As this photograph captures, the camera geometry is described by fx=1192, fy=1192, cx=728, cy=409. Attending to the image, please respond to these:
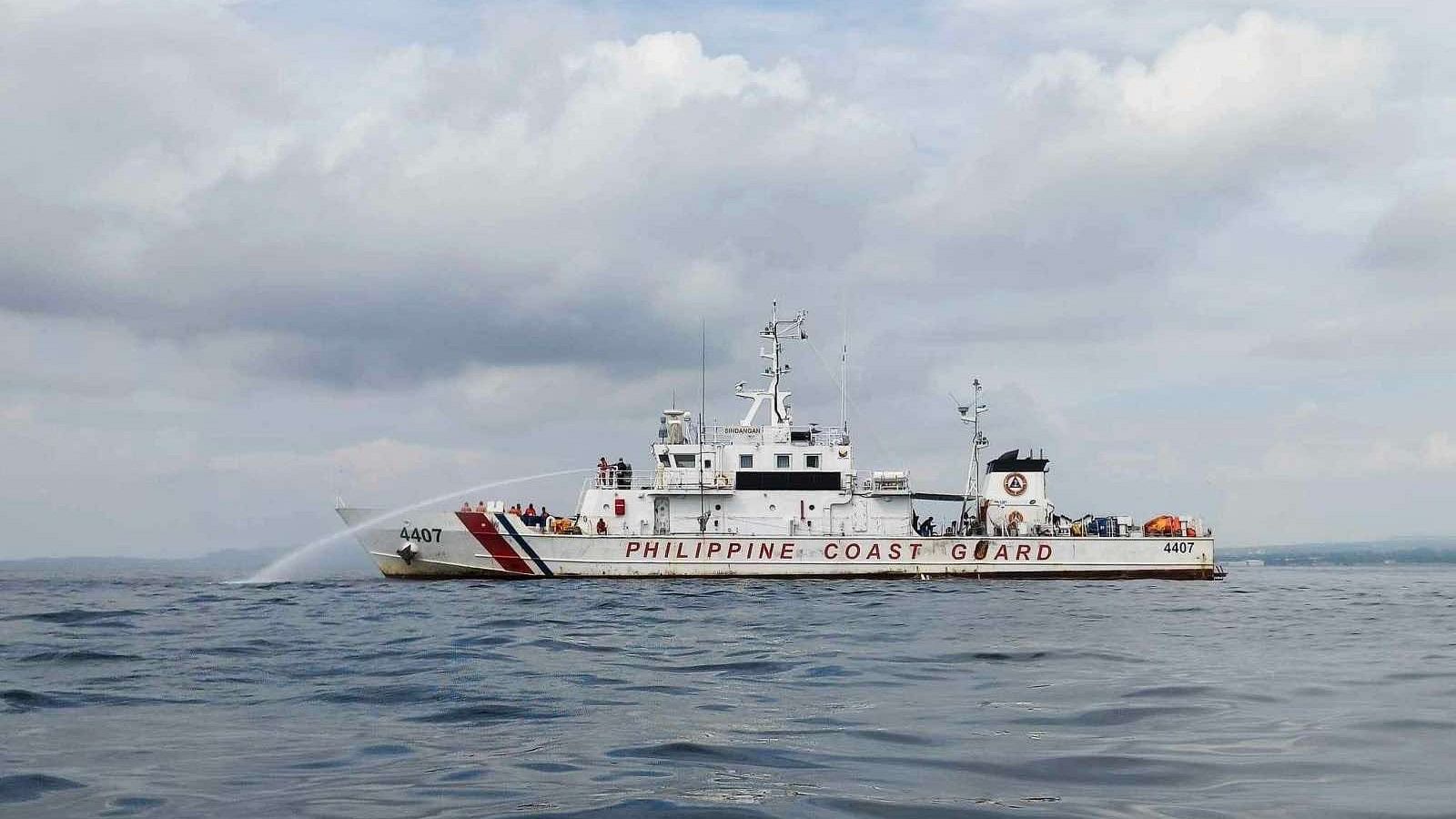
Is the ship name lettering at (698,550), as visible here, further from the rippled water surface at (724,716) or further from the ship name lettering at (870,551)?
the rippled water surface at (724,716)

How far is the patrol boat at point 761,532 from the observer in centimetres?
4256

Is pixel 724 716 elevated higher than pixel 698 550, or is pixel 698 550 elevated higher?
pixel 698 550

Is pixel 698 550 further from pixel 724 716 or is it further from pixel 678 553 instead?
pixel 724 716

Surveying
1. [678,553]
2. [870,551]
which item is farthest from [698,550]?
[870,551]

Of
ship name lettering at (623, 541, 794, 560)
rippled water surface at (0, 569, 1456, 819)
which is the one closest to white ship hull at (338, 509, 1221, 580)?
ship name lettering at (623, 541, 794, 560)

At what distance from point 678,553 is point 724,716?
30.3m

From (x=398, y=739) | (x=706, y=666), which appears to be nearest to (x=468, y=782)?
(x=398, y=739)

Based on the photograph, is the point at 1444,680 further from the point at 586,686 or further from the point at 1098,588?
the point at 1098,588

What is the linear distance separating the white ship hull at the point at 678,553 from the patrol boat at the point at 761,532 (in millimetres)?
46

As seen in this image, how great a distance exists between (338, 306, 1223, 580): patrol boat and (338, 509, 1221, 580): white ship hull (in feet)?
0.15

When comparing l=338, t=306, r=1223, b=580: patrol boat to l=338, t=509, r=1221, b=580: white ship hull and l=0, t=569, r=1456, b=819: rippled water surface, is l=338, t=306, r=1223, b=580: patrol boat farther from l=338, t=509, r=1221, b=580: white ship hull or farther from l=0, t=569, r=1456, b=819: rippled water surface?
l=0, t=569, r=1456, b=819: rippled water surface

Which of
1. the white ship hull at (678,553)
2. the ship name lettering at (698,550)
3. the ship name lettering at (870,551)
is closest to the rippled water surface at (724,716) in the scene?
the white ship hull at (678,553)

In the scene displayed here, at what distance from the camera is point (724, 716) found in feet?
41.3

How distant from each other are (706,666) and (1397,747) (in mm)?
9651
